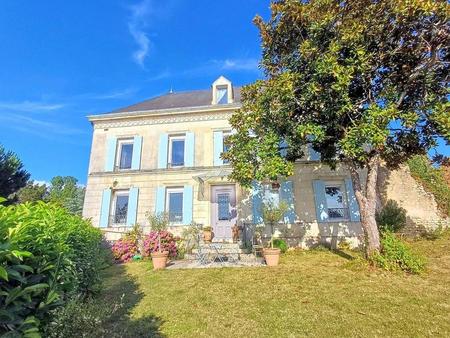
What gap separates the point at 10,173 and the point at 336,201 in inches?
682

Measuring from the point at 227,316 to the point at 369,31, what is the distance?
8134mm

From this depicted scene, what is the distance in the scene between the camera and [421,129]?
8336 mm

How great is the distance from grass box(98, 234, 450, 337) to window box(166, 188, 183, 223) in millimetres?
4664

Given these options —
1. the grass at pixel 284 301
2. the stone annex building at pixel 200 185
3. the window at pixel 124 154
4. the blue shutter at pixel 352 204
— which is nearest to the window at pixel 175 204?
the stone annex building at pixel 200 185

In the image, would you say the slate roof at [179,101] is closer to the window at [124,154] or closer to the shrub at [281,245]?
the window at [124,154]

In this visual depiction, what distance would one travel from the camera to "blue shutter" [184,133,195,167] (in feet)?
44.6

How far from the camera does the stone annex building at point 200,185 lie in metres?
12.4

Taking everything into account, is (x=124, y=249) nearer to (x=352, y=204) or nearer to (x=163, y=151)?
(x=163, y=151)

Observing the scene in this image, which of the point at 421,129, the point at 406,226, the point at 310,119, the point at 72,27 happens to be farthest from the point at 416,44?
the point at 72,27

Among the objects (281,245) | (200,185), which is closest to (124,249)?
(200,185)

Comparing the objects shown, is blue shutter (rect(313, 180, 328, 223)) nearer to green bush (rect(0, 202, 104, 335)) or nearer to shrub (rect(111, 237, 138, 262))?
shrub (rect(111, 237, 138, 262))

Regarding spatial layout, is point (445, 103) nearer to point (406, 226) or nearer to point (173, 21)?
point (406, 226)

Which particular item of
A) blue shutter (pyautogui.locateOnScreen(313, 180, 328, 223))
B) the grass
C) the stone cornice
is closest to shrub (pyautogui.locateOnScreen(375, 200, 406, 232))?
blue shutter (pyautogui.locateOnScreen(313, 180, 328, 223))

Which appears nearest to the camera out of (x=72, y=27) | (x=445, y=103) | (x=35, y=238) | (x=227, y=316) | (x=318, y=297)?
(x=35, y=238)
